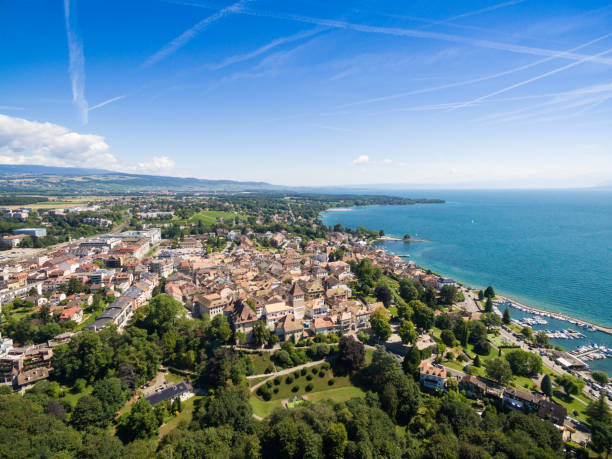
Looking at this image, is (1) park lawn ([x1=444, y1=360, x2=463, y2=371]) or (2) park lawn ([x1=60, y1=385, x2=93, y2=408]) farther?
(1) park lawn ([x1=444, y1=360, x2=463, y2=371])

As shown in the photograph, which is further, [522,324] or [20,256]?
[20,256]

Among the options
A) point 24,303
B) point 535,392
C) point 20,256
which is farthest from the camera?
point 20,256

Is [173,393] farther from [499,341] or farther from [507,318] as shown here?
[507,318]

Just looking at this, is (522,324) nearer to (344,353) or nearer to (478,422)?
(478,422)

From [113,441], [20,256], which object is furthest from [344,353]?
[20,256]

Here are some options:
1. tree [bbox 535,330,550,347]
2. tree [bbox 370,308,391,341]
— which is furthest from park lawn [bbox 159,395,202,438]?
tree [bbox 535,330,550,347]

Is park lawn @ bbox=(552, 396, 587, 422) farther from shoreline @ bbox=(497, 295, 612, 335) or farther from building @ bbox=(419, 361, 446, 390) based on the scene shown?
shoreline @ bbox=(497, 295, 612, 335)
